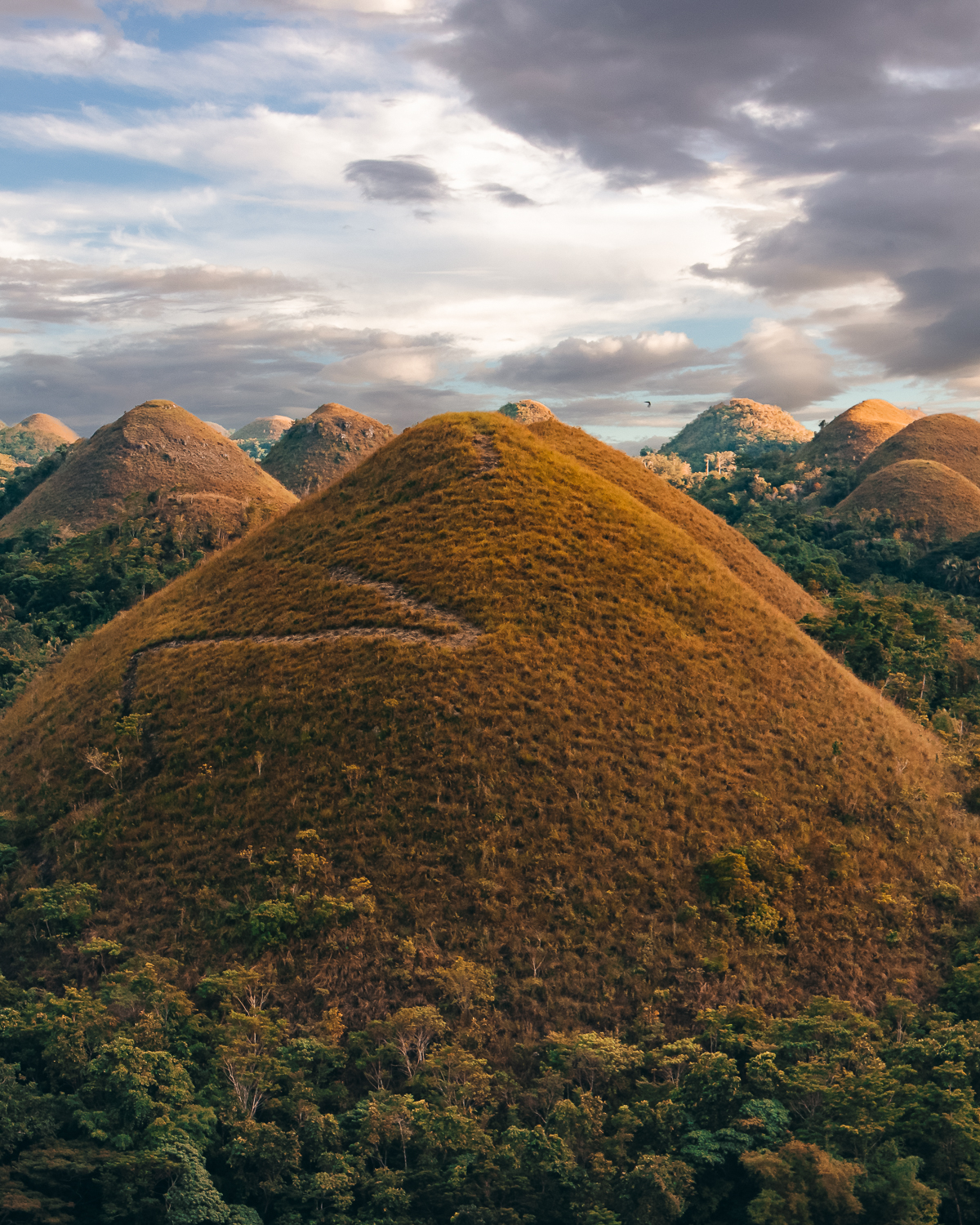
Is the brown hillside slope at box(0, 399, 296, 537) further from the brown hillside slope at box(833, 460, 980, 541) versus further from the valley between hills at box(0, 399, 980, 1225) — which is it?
the brown hillside slope at box(833, 460, 980, 541)

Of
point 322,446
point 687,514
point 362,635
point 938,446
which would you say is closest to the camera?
point 362,635

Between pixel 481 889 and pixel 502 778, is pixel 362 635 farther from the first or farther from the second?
pixel 481 889

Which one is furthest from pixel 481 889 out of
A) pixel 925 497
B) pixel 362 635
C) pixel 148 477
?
pixel 925 497

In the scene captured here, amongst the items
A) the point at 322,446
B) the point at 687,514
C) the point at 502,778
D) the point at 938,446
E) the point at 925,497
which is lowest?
the point at 502,778

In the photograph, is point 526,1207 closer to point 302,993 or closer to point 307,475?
point 302,993

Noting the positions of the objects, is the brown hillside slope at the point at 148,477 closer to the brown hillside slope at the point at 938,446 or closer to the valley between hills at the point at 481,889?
the valley between hills at the point at 481,889

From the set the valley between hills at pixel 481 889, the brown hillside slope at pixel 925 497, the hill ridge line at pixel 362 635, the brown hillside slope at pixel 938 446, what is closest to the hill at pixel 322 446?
the brown hillside slope at pixel 925 497

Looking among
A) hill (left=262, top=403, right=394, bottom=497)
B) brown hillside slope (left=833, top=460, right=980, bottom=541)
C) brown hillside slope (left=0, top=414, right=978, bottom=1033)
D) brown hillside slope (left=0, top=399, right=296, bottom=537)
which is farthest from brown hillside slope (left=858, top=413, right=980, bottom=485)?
brown hillside slope (left=0, top=414, right=978, bottom=1033)
